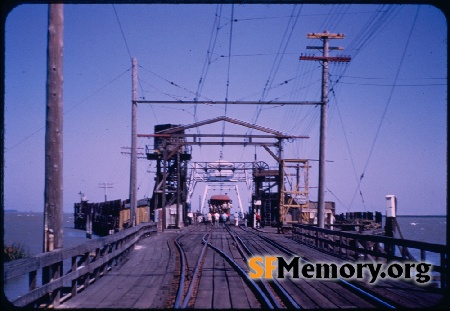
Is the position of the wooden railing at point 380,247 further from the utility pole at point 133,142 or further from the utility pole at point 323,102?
the utility pole at point 133,142

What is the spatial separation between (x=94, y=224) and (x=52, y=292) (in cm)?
7122

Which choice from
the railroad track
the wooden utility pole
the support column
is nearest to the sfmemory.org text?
the railroad track

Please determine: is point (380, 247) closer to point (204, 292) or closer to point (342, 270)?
point (342, 270)

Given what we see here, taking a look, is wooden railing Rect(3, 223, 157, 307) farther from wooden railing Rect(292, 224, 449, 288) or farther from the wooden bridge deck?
wooden railing Rect(292, 224, 449, 288)

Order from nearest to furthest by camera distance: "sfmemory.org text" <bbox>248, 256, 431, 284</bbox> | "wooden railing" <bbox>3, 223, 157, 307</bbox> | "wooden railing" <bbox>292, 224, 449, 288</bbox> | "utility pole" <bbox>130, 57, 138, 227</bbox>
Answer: "wooden railing" <bbox>3, 223, 157, 307</bbox>
"wooden railing" <bbox>292, 224, 449, 288</bbox>
"sfmemory.org text" <bbox>248, 256, 431, 284</bbox>
"utility pole" <bbox>130, 57, 138, 227</bbox>

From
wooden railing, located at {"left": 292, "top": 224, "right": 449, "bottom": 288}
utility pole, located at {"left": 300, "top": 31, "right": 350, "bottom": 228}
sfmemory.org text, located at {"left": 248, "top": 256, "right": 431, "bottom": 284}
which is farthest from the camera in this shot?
utility pole, located at {"left": 300, "top": 31, "right": 350, "bottom": 228}

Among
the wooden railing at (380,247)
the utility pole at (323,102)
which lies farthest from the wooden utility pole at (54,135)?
the utility pole at (323,102)

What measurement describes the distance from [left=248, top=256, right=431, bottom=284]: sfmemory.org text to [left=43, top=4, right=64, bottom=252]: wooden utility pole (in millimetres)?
5144

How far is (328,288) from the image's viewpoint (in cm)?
1088

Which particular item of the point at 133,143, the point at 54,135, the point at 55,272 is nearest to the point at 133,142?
the point at 133,143

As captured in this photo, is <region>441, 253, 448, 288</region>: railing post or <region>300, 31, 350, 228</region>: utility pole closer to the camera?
<region>441, 253, 448, 288</region>: railing post

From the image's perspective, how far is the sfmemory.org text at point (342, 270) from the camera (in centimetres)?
1186

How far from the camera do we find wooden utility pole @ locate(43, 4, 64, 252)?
353 inches

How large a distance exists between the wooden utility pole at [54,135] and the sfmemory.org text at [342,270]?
5144mm
